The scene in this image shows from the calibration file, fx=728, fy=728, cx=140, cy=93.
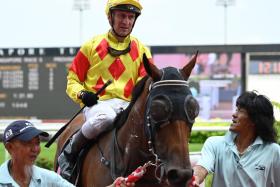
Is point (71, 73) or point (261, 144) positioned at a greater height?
point (71, 73)

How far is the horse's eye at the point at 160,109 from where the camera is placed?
3.45 metres

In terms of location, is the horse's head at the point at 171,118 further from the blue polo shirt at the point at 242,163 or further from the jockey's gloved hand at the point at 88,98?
the jockey's gloved hand at the point at 88,98

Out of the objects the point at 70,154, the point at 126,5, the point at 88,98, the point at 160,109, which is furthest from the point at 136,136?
the point at 126,5

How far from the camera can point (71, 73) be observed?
16.0 ft

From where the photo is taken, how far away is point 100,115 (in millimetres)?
4422

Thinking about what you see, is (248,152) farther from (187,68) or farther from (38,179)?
(38,179)

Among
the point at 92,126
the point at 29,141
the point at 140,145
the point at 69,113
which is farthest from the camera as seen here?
the point at 69,113

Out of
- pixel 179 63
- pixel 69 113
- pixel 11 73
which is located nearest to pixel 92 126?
pixel 69 113

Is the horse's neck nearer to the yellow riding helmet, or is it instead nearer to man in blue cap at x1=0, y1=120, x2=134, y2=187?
man in blue cap at x1=0, y1=120, x2=134, y2=187

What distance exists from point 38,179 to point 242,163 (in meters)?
1.17

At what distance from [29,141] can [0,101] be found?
13.5m

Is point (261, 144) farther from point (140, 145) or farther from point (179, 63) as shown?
point (179, 63)

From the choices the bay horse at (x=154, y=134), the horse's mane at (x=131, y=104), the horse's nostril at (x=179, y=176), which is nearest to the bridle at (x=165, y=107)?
the bay horse at (x=154, y=134)

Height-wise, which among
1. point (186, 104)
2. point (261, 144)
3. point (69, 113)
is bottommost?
point (69, 113)
